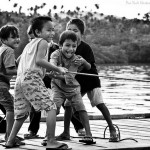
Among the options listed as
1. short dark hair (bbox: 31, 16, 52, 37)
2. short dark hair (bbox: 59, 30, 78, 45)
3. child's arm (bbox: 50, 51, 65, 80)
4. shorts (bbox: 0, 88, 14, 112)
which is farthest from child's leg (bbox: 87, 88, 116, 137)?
short dark hair (bbox: 31, 16, 52, 37)

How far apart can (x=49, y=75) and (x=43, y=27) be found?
0.54 meters

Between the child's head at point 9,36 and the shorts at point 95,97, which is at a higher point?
the child's head at point 9,36

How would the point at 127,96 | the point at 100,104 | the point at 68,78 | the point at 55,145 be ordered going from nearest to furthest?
1. the point at 55,145
2. the point at 68,78
3. the point at 100,104
4. the point at 127,96

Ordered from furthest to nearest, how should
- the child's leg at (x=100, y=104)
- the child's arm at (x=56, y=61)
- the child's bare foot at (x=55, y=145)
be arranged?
the child's leg at (x=100, y=104) → the child's arm at (x=56, y=61) → the child's bare foot at (x=55, y=145)

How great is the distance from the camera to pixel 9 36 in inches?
271

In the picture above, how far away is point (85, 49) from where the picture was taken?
7.29 m

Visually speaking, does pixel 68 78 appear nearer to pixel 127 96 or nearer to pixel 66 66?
pixel 66 66

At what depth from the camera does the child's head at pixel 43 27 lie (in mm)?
6250

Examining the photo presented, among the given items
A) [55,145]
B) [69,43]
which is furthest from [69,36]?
[55,145]

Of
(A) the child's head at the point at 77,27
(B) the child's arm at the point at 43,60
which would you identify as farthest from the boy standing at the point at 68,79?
(A) the child's head at the point at 77,27

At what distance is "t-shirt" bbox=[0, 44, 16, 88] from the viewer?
262 inches

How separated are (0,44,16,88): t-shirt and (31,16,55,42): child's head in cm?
51

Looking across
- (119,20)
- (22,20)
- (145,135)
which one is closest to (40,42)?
(145,135)

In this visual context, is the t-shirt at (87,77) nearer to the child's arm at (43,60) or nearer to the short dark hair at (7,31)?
the short dark hair at (7,31)
